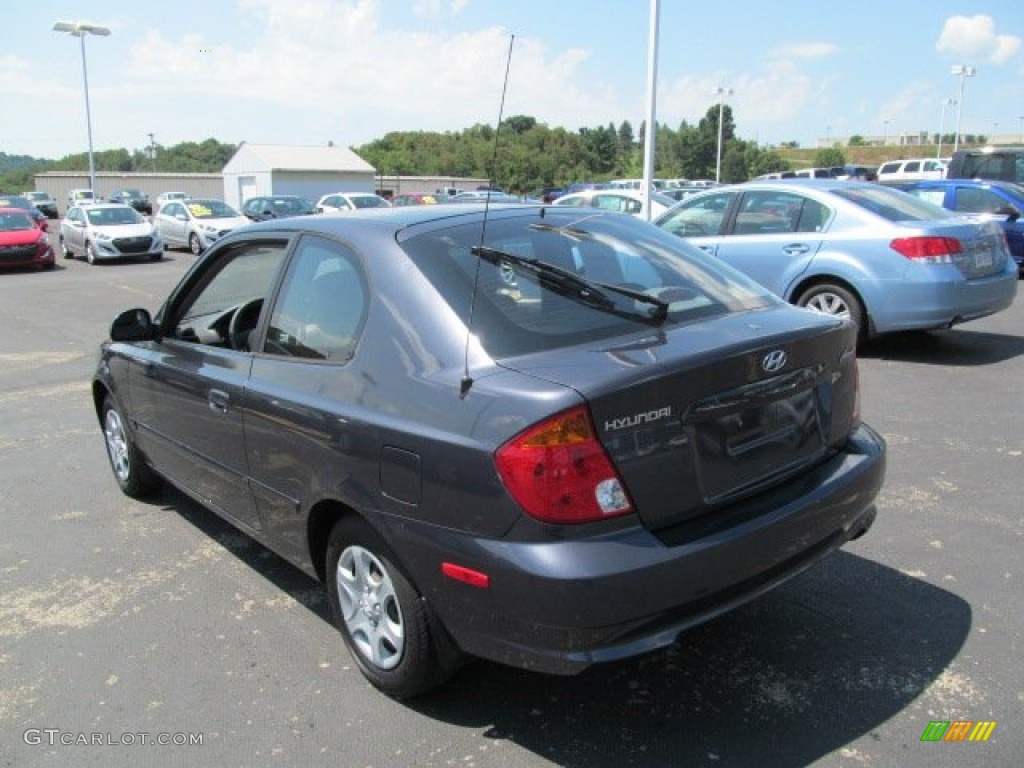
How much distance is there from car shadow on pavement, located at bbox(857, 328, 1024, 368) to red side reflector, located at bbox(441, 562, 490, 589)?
6651 mm

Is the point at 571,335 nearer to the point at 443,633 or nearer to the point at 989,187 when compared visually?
the point at 443,633

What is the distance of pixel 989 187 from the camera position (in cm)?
1355

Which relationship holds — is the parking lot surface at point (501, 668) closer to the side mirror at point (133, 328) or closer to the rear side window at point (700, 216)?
the side mirror at point (133, 328)

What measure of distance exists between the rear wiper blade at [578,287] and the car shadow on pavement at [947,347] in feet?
19.1

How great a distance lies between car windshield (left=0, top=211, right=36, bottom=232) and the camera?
21.5 m

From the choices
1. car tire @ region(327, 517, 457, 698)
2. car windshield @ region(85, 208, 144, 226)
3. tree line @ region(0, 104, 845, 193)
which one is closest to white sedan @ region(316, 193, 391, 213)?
car windshield @ region(85, 208, 144, 226)

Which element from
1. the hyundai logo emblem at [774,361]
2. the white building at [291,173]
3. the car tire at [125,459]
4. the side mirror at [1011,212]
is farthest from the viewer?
the white building at [291,173]

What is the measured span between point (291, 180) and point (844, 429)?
209ft

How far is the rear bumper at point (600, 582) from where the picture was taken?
2.37m

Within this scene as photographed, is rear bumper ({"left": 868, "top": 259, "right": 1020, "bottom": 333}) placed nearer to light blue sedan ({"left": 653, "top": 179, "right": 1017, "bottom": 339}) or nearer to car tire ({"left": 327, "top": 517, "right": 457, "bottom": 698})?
light blue sedan ({"left": 653, "top": 179, "right": 1017, "bottom": 339})

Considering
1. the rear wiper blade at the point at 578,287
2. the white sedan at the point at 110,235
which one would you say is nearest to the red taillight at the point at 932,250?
the rear wiper blade at the point at 578,287

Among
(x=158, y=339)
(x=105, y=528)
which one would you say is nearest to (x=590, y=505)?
(x=158, y=339)

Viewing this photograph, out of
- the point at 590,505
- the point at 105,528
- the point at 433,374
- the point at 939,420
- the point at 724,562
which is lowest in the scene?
the point at 105,528

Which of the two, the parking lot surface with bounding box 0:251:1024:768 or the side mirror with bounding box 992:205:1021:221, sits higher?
the side mirror with bounding box 992:205:1021:221
